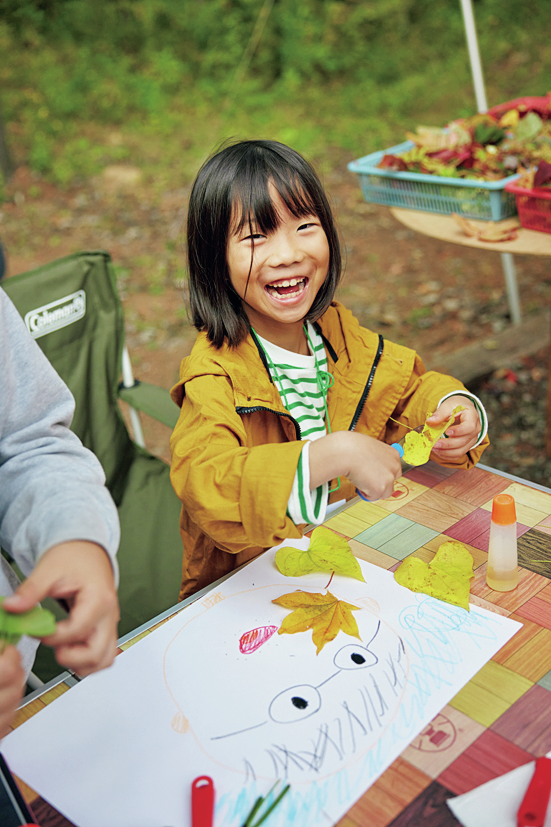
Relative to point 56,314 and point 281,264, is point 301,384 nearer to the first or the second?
point 281,264

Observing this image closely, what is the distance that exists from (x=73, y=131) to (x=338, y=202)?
273 cm

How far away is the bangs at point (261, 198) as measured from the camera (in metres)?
1.19

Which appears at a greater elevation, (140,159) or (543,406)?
(140,159)

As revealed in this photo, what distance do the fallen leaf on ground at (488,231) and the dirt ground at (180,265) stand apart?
38.4 inches

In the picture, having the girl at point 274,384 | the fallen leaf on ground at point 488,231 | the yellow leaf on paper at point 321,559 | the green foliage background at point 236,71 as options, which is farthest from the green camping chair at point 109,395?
the green foliage background at point 236,71

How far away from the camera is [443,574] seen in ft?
3.24

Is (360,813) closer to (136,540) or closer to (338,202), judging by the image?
(136,540)

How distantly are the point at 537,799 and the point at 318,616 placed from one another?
337mm

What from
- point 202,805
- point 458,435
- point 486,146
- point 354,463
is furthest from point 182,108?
point 202,805

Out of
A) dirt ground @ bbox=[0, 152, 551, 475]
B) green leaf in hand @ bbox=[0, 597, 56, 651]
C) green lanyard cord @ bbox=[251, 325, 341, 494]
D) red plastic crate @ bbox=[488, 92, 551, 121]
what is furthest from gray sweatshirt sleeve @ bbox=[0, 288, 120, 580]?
dirt ground @ bbox=[0, 152, 551, 475]

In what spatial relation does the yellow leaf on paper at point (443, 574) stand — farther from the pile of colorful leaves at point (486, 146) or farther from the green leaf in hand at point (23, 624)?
the pile of colorful leaves at point (486, 146)

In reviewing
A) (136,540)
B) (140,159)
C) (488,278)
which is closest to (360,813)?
(136,540)

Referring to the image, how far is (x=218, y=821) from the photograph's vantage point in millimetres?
700

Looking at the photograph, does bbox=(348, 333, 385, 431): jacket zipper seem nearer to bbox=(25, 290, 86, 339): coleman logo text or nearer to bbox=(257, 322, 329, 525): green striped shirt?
bbox=(257, 322, 329, 525): green striped shirt
